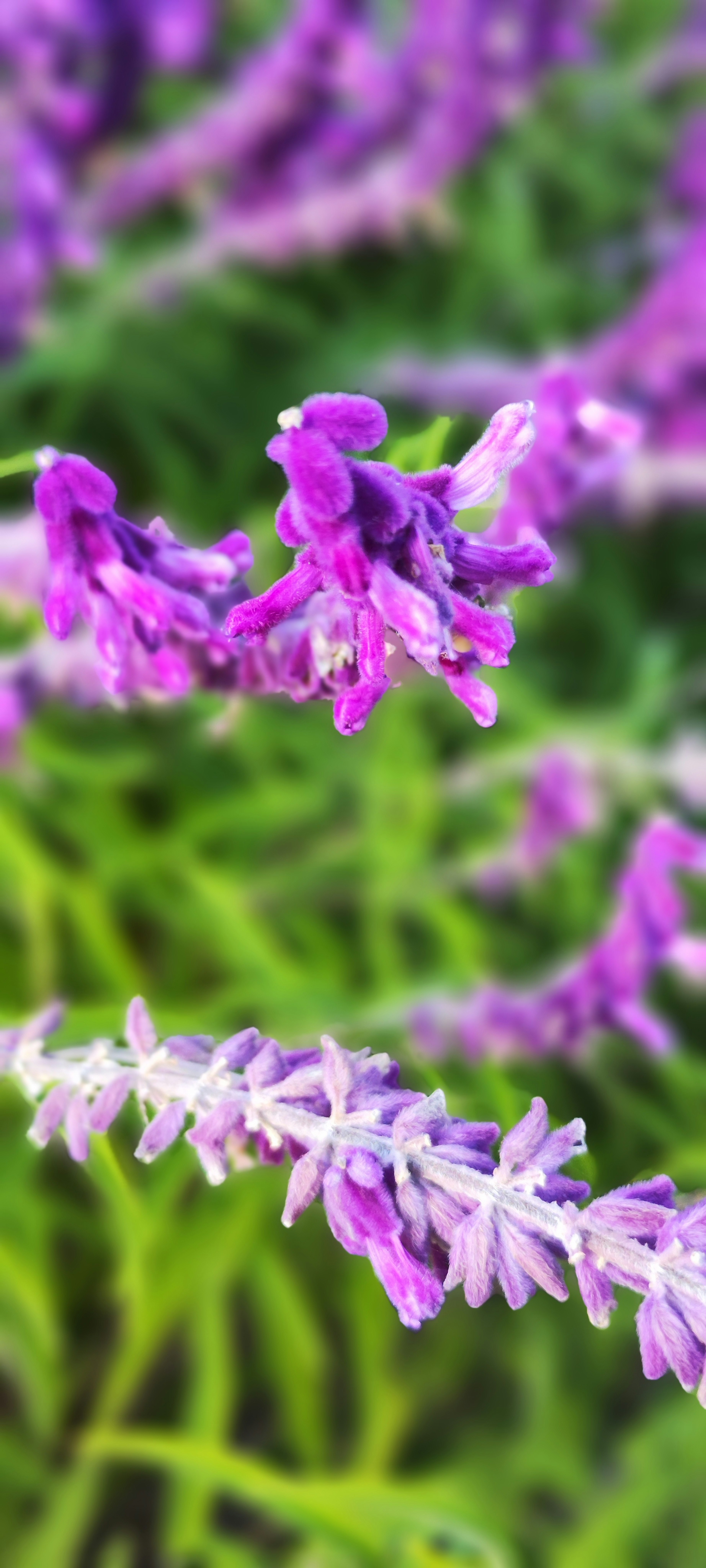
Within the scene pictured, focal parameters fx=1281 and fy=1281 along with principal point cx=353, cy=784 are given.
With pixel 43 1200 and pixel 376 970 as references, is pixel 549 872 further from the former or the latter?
pixel 43 1200

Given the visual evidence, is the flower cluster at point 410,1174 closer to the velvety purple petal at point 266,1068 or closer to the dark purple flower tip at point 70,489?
the velvety purple petal at point 266,1068

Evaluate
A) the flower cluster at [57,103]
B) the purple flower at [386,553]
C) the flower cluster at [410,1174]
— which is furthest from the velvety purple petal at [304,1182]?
the flower cluster at [57,103]

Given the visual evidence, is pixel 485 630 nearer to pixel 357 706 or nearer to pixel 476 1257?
pixel 357 706

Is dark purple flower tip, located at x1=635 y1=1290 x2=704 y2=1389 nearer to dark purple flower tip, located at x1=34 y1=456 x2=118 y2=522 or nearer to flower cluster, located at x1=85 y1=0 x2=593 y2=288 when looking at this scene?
dark purple flower tip, located at x1=34 y1=456 x2=118 y2=522

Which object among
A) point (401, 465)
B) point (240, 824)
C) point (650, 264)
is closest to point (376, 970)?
point (240, 824)

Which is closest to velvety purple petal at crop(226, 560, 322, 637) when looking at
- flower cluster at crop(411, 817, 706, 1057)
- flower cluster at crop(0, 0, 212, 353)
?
flower cluster at crop(411, 817, 706, 1057)

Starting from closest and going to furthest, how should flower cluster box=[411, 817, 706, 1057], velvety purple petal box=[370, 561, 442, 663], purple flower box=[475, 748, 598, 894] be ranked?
1. velvety purple petal box=[370, 561, 442, 663]
2. flower cluster box=[411, 817, 706, 1057]
3. purple flower box=[475, 748, 598, 894]
